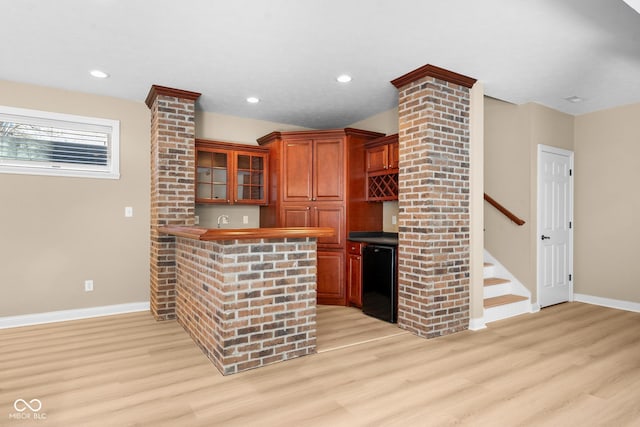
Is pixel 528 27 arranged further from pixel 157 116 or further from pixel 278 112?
pixel 157 116

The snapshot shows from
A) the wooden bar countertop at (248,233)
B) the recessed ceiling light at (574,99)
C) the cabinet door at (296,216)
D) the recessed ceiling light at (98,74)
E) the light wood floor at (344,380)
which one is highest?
the recessed ceiling light at (98,74)

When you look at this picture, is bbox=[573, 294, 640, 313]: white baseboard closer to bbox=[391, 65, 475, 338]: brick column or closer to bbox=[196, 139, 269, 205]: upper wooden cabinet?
bbox=[391, 65, 475, 338]: brick column

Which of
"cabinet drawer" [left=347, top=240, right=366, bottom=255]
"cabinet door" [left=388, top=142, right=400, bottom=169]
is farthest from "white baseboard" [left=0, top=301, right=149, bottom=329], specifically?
"cabinet door" [left=388, top=142, right=400, bottom=169]

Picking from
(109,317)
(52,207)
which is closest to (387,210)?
(109,317)

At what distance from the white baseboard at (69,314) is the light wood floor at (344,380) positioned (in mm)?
191

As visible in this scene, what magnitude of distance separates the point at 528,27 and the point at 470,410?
266 cm

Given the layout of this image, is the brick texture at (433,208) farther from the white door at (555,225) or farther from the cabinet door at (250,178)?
the cabinet door at (250,178)

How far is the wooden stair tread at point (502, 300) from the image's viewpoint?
405 centimetres

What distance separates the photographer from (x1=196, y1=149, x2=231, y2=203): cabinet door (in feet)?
15.0

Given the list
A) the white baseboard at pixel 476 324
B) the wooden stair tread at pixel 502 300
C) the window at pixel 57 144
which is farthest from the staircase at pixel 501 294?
the window at pixel 57 144

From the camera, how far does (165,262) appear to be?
3.98 metres

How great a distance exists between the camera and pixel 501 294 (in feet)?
14.7

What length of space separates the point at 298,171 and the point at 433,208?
2.01m

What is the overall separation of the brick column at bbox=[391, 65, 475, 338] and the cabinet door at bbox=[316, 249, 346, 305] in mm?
1077
